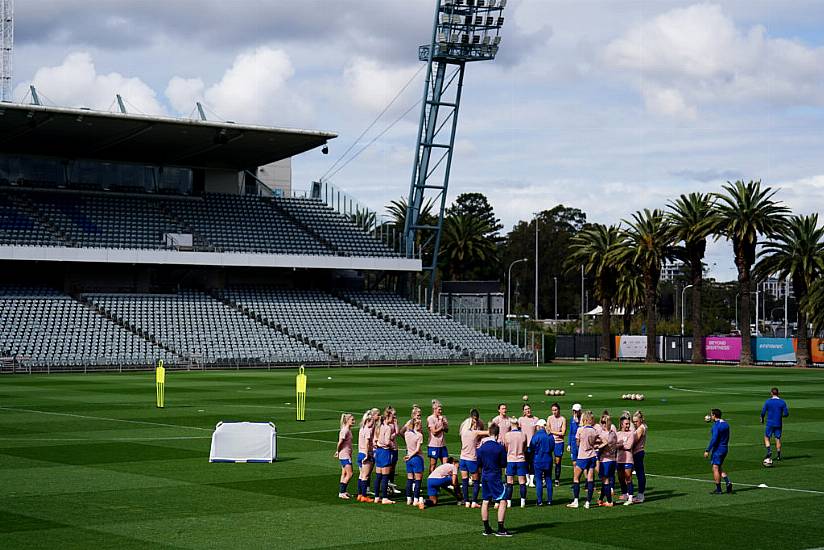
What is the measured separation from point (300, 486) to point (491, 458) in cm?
640

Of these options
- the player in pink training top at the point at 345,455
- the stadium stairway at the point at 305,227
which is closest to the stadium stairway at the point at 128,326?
the stadium stairway at the point at 305,227

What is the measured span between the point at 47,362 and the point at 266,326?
17205mm

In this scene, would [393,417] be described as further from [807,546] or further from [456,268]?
[456,268]

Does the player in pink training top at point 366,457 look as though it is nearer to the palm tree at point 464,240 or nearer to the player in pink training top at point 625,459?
the player in pink training top at point 625,459

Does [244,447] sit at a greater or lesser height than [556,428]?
lesser

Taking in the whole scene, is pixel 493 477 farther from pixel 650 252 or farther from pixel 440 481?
pixel 650 252

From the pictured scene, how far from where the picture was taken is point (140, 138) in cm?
7919

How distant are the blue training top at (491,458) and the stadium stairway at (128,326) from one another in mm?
55438

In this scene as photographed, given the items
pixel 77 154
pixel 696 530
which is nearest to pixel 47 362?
pixel 77 154

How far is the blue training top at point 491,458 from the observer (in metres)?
19.0

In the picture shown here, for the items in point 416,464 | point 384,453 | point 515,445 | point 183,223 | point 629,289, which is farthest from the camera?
point 629,289

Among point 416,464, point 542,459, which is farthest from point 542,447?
point 416,464

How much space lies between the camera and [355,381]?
2360 inches

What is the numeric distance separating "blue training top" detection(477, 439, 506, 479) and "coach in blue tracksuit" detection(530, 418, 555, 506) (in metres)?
3.23
